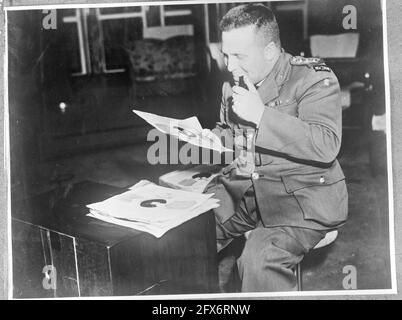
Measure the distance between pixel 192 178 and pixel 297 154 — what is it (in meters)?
0.37

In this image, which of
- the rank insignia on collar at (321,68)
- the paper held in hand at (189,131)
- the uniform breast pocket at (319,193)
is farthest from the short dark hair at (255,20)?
the uniform breast pocket at (319,193)

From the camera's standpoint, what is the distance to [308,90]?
4.50ft

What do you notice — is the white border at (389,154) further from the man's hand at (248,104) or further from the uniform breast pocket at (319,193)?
the man's hand at (248,104)

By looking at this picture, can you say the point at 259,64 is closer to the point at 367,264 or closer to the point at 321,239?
the point at 321,239

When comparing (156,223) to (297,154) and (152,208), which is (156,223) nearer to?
(152,208)

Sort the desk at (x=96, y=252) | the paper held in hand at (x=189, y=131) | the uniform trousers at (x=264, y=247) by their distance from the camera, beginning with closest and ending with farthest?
the desk at (x=96, y=252), the uniform trousers at (x=264, y=247), the paper held in hand at (x=189, y=131)

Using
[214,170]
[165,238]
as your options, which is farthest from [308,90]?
[165,238]

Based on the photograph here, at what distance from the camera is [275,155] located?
56.1 inches

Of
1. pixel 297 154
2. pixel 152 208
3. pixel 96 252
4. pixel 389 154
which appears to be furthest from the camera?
pixel 389 154

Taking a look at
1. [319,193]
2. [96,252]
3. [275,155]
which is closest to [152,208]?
[96,252]

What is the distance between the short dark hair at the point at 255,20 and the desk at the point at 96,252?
63 centimetres

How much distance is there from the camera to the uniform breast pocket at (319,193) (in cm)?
141

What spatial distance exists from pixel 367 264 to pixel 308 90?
2.21 feet
